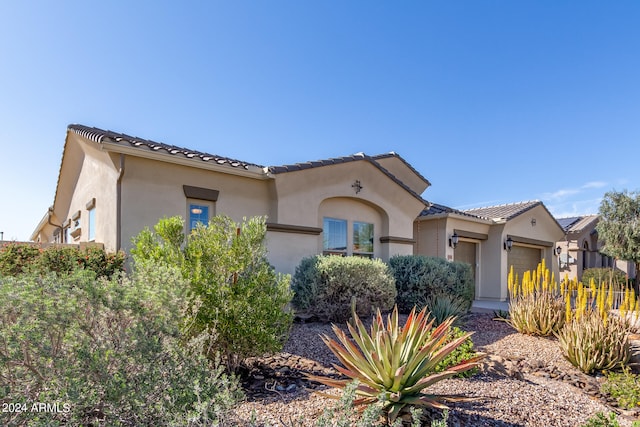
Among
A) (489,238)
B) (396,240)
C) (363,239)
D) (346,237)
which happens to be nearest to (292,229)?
(346,237)

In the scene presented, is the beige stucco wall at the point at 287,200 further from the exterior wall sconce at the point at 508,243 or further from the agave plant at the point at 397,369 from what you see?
the exterior wall sconce at the point at 508,243

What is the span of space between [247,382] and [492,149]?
14734 mm

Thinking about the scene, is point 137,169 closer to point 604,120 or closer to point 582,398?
point 582,398

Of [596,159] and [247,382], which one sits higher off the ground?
[596,159]

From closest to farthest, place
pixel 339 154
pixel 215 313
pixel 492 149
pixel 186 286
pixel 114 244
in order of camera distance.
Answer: pixel 186 286 < pixel 215 313 < pixel 114 244 < pixel 339 154 < pixel 492 149

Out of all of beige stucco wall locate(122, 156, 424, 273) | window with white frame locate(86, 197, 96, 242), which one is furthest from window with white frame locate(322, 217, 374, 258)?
window with white frame locate(86, 197, 96, 242)

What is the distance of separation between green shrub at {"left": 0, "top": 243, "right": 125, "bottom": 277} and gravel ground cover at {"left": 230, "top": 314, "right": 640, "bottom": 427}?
4041 mm

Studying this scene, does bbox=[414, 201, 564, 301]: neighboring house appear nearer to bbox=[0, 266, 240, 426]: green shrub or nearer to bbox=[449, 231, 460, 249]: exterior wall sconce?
bbox=[449, 231, 460, 249]: exterior wall sconce

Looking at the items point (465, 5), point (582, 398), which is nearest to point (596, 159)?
point (465, 5)

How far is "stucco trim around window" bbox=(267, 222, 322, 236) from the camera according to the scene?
400 inches

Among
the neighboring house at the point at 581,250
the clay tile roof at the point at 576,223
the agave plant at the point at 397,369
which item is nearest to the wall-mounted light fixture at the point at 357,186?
the agave plant at the point at 397,369

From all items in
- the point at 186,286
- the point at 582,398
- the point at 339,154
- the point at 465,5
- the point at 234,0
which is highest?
the point at 465,5

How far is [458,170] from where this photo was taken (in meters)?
16.8

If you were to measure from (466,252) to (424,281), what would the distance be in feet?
24.8
